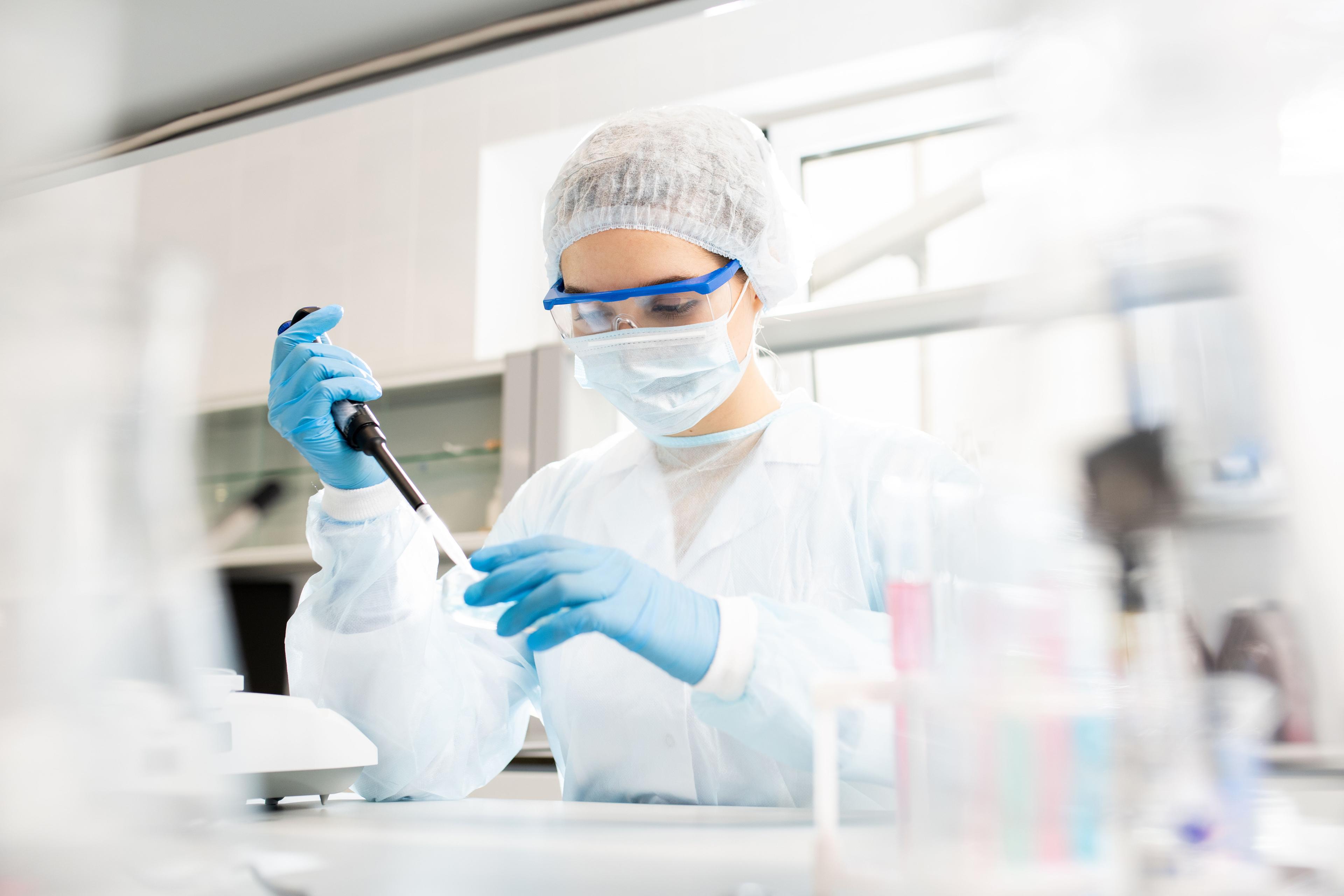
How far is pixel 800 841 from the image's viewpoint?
56cm

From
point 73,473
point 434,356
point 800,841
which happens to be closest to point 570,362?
point 434,356

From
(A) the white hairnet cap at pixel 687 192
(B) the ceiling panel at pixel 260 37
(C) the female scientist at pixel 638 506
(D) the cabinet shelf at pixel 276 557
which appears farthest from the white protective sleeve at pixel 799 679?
(D) the cabinet shelf at pixel 276 557

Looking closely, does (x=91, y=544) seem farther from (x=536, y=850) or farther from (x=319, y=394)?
(x=319, y=394)

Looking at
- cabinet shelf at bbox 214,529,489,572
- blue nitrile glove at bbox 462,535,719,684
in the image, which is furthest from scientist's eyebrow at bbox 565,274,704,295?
cabinet shelf at bbox 214,529,489,572

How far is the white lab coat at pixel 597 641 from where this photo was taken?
3.23 feet

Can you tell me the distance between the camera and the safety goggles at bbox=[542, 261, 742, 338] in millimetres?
1031

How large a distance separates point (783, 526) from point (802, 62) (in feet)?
5.17

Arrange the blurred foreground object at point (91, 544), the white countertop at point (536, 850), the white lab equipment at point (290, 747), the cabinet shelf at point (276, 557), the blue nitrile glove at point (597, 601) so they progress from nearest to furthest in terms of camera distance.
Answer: the blurred foreground object at point (91, 544)
the white countertop at point (536, 850)
the blue nitrile glove at point (597, 601)
the white lab equipment at point (290, 747)
the cabinet shelf at point (276, 557)

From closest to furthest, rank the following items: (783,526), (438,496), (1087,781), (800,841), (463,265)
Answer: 1. (1087,781)
2. (800,841)
3. (783,526)
4. (438,496)
5. (463,265)

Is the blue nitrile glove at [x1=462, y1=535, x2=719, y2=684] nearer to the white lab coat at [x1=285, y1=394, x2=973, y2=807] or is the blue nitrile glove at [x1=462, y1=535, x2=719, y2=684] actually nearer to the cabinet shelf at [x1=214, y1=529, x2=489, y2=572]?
the white lab coat at [x1=285, y1=394, x2=973, y2=807]

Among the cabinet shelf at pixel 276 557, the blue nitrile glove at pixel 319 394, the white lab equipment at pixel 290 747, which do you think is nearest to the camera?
the white lab equipment at pixel 290 747

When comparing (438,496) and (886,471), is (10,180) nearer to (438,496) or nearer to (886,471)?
(886,471)

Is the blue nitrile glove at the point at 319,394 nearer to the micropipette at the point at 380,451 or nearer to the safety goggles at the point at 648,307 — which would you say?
the micropipette at the point at 380,451

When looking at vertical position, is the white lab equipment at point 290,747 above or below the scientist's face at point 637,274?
below
